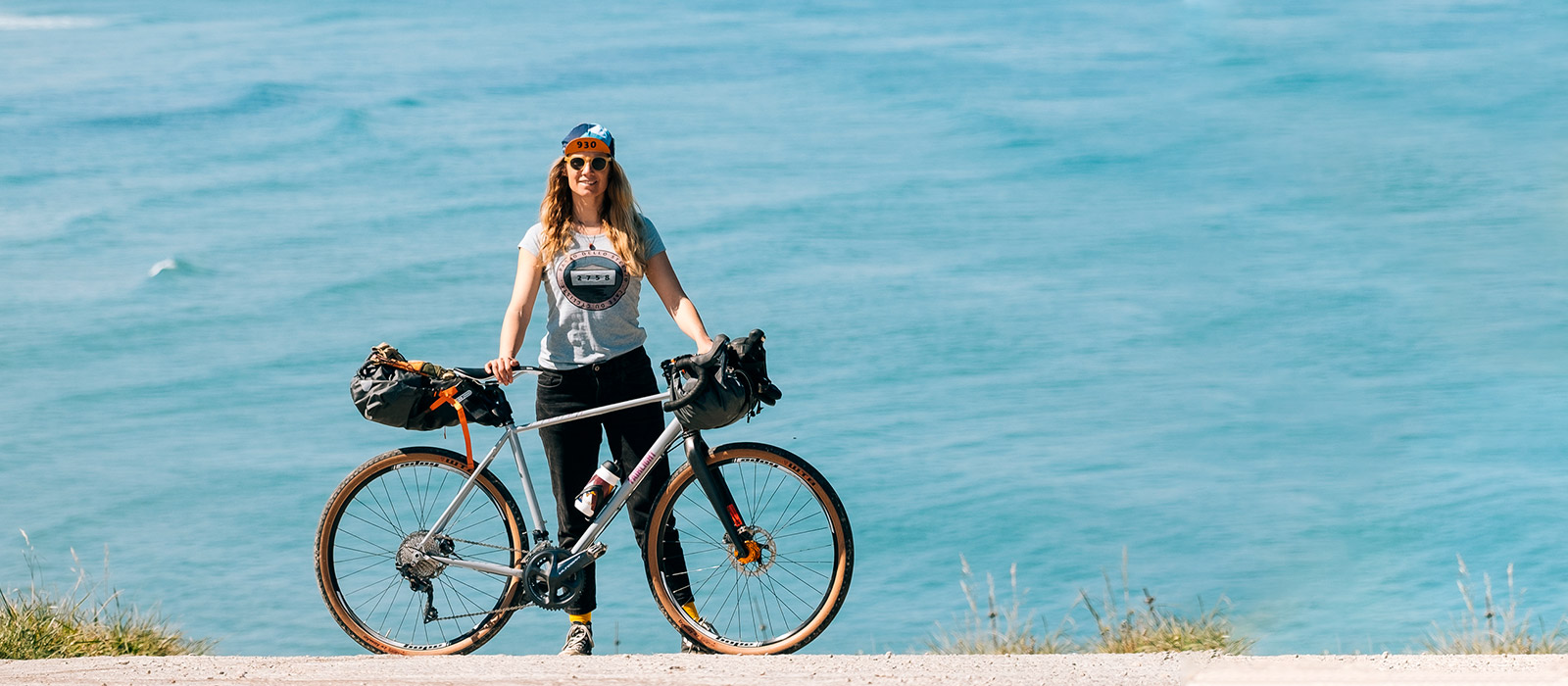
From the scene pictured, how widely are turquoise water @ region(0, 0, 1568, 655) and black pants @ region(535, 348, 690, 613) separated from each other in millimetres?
6714

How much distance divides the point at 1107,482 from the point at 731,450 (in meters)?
19.1

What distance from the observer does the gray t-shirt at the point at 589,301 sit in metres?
4.64

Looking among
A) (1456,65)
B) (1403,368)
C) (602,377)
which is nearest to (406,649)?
(602,377)

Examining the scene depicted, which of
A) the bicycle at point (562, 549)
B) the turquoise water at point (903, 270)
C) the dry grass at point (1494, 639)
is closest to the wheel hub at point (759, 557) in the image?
the bicycle at point (562, 549)

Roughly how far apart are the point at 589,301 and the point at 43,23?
52.7m

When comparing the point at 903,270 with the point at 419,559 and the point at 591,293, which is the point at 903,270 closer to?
the point at 419,559

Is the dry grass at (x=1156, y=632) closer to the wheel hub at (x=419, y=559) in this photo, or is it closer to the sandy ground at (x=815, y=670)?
the sandy ground at (x=815, y=670)

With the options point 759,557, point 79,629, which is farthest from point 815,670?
point 79,629

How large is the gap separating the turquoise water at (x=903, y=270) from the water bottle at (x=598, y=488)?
6805 millimetres

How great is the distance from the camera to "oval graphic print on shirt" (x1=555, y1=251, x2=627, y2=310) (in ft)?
15.2

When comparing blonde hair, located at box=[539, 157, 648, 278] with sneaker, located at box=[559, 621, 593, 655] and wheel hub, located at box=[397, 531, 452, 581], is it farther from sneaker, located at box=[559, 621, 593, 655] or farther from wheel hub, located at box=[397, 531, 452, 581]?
sneaker, located at box=[559, 621, 593, 655]

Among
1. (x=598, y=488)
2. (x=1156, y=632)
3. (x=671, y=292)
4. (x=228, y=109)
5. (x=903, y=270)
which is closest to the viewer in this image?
(x=671, y=292)

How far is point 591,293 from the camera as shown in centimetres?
464

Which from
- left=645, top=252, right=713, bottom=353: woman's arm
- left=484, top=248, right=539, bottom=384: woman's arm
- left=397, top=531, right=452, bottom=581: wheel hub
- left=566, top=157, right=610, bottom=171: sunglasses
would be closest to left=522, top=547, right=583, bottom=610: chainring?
left=397, top=531, right=452, bottom=581: wheel hub
